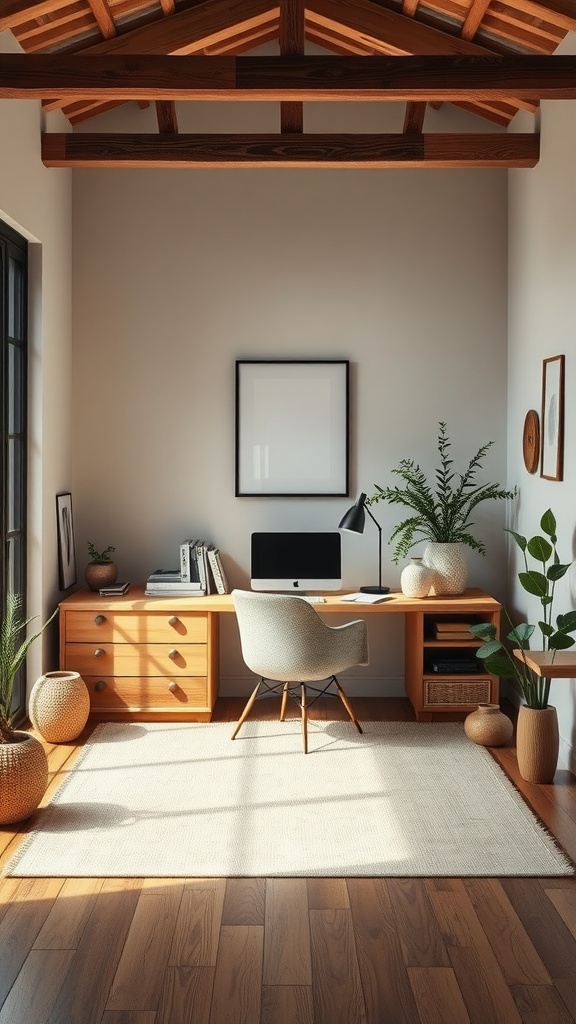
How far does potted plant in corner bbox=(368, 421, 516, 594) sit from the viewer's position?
199 inches

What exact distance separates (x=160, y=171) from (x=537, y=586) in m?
3.07

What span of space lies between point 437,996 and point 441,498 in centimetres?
314

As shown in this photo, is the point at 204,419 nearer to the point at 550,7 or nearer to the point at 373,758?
the point at 373,758

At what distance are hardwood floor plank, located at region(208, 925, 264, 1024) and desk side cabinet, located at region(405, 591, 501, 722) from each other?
2305 millimetres

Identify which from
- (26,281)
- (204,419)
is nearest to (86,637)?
(204,419)

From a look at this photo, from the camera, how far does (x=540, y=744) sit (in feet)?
13.0

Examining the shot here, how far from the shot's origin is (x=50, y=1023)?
227 cm

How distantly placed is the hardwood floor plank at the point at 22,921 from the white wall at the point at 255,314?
2.63 metres

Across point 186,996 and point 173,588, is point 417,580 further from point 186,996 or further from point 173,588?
point 186,996

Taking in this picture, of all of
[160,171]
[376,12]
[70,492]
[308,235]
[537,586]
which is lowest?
[537,586]

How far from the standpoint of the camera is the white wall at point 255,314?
5.41 meters

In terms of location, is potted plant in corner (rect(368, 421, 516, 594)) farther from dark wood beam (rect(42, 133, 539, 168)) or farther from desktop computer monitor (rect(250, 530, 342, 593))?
dark wood beam (rect(42, 133, 539, 168))

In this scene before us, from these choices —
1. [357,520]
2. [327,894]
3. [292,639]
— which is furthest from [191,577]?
[327,894]

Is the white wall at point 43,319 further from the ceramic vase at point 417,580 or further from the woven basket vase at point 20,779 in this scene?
the ceramic vase at point 417,580
